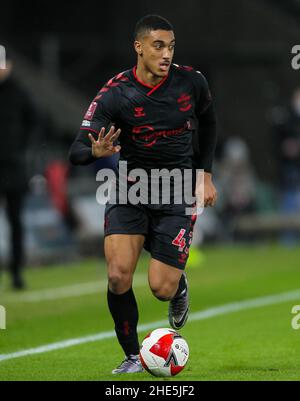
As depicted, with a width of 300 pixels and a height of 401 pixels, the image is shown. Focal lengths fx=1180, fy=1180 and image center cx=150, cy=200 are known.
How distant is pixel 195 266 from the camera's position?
16.5 meters

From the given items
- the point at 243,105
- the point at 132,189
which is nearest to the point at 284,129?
the point at 243,105

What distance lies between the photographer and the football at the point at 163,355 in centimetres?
759

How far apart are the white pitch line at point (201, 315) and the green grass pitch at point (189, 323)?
0.10m

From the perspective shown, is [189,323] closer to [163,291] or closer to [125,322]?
[163,291]

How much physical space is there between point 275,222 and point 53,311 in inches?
366

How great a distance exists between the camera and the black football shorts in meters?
8.15

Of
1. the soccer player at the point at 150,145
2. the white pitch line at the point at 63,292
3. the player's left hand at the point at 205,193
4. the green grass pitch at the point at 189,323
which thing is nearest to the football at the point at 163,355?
the green grass pitch at the point at 189,323

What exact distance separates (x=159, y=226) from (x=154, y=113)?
2.59 ft

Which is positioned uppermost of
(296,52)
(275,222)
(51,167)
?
(296,52)

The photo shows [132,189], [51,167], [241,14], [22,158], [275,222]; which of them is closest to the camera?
[132,189]

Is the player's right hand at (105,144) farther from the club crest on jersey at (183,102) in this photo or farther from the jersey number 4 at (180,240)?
the jersey number 4 at (180,240)
